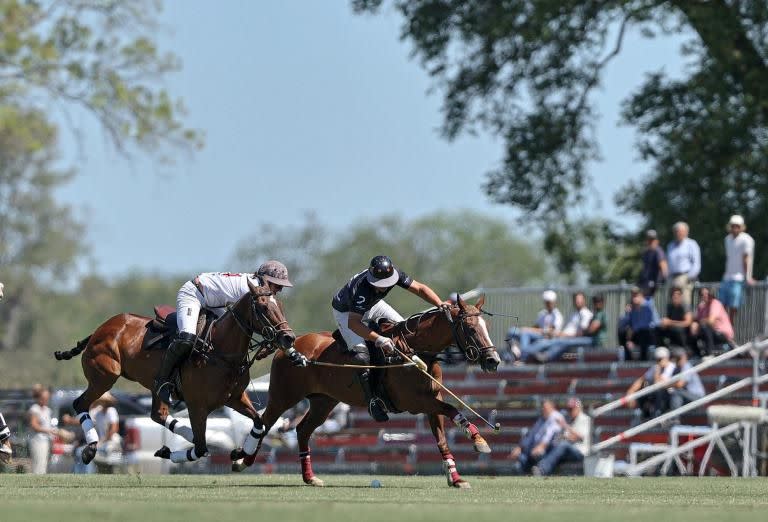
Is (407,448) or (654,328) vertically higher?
(654,328)

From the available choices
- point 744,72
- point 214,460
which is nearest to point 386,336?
point 214,460

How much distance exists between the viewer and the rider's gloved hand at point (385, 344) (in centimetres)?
1861

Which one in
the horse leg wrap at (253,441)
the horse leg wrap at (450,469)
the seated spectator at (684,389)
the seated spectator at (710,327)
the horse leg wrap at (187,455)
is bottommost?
the horse leg wrap at (450,469)

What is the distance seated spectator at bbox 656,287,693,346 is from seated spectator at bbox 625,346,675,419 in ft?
1.10

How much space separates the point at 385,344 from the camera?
18609 mm

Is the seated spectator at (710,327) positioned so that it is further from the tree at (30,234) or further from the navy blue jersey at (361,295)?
the tree at (30,234)

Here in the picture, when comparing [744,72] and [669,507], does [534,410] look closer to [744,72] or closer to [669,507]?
[744,72]

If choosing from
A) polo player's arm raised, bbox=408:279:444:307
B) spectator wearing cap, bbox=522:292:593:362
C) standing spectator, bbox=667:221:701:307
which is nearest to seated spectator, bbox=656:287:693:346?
standing spectator, bbox=667:221:701:307

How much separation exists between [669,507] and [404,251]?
321ft

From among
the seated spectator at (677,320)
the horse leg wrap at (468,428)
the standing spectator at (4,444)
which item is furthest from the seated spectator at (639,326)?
the standing spectator at (4,444)

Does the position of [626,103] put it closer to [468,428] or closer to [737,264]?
[737,264]

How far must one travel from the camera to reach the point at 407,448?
29.3 m

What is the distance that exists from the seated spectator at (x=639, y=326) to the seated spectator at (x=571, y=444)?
2331mm

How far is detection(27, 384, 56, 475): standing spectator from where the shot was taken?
2517cm
